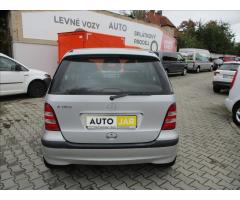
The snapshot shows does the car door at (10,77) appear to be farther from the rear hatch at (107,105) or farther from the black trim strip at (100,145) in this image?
the black trim strip at (100,145)

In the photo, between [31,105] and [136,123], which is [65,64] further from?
[31,105]

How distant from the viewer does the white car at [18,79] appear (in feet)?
25.3

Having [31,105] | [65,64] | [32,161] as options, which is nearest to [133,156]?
[65,64]

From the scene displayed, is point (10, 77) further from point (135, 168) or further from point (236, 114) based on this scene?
point (236, 114)

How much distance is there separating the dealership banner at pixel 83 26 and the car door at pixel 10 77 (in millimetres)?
3985

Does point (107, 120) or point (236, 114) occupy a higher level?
point (107, 120)

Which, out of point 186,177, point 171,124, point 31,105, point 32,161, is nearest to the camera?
point 171,124

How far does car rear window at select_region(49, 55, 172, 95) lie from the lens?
278cm

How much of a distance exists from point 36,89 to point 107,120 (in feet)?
21.6

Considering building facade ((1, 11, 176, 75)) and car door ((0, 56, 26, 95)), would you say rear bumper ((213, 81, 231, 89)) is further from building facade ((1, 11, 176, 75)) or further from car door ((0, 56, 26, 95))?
car door ((0, 56, 26, 95))

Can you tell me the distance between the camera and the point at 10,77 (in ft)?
25.6

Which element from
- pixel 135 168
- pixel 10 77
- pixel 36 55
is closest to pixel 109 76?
pixel 135 168

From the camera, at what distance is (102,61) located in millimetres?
2936
